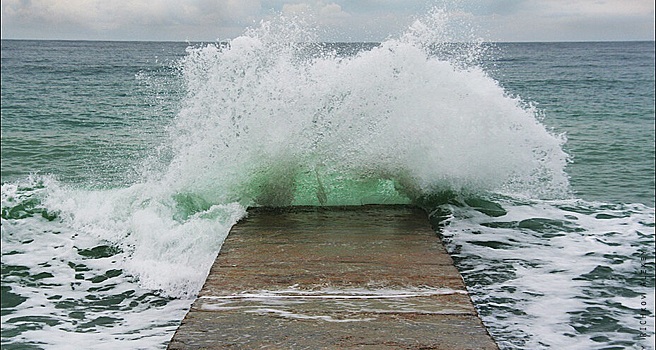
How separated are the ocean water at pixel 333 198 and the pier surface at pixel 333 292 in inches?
19.8

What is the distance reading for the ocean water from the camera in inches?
146

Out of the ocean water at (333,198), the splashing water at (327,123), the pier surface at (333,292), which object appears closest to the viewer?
the pier surface at (333,292)

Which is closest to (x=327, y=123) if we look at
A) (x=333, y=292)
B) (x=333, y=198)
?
(x=333, y=198)

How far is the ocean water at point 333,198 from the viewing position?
12.2 ft

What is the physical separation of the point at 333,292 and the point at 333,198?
2.11m

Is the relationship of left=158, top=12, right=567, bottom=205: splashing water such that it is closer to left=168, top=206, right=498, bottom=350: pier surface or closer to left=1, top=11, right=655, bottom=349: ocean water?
left=1, top=11, right=655, bottom=349: ocean water

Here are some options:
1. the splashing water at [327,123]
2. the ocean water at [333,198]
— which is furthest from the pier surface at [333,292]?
the splashing water at [327,123]

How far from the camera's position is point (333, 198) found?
5.09 metres

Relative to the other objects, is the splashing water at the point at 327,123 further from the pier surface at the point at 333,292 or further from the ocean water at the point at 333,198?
the pier surface at the point at 333,292

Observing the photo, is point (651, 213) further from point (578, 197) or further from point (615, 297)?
point (615, 297)

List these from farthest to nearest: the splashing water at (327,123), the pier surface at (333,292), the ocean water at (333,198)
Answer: the splashing water at (327,123), the ocean water at (333,198), the pier surface at (333,292)

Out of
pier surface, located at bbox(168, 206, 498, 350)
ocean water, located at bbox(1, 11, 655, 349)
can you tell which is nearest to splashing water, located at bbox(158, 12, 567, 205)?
ocean water, located at bbox(1, 11, 655, 349)

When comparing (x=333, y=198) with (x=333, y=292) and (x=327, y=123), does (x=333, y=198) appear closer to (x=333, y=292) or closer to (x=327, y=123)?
Answer: (x=327, y=123)

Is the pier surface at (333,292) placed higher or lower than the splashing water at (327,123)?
lower
